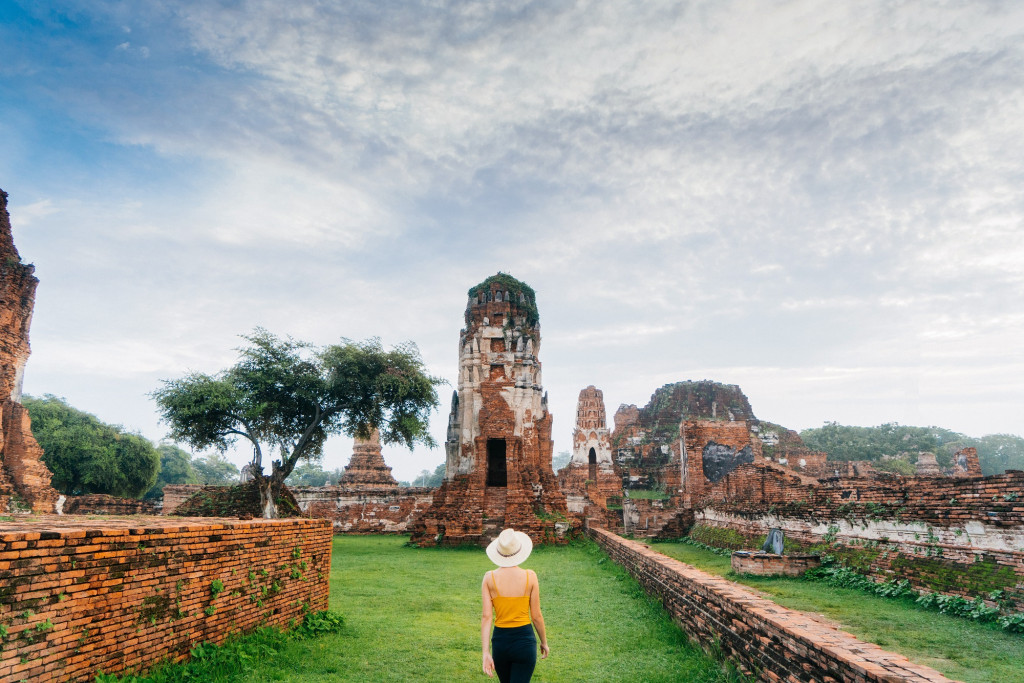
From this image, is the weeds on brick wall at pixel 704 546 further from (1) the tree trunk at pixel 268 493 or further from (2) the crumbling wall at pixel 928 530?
(1) the tree trunk at pixel 268 493

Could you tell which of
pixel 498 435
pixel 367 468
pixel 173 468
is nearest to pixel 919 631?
pixel 498 435

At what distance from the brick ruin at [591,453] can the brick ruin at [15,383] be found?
23.8 m

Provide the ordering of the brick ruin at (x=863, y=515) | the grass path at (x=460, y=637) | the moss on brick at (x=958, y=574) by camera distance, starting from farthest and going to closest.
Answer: the brick ruin at (x=863, y=515), the moss on brick at (x=958, y=574), the grass path at (x=460, y=637)

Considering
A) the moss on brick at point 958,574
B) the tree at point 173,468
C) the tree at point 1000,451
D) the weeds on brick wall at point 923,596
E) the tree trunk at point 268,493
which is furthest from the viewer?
the tree at point 1000,451

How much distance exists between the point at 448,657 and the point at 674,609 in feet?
8.50

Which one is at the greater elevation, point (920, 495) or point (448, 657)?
point (920, 495)

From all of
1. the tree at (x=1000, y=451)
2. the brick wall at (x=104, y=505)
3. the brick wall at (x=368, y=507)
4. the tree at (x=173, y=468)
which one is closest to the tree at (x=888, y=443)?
the tree at (x=1000, y=451)

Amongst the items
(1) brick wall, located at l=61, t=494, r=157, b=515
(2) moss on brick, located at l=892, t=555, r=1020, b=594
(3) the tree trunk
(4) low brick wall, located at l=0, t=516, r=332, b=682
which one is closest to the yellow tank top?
(4) low brick wall, located at l=0, t=516, r=332, b=682

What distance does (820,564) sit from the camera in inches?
393

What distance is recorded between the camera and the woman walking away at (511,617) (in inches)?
145

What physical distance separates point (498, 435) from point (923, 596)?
12.7 metres

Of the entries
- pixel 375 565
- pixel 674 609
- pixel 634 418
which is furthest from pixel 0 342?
pixel 634 418

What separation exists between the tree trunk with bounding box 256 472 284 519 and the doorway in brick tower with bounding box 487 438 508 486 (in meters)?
7.67

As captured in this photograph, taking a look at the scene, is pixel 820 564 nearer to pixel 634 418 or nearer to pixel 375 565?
pixel 375 565
